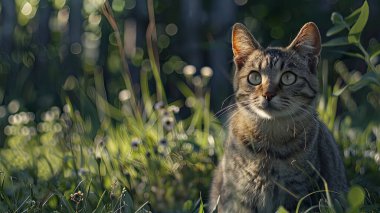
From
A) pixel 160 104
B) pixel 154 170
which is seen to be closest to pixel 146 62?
pixel 160 104

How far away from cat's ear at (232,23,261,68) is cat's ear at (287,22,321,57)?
0.69 feet

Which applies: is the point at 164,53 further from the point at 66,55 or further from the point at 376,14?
the point at 376,14

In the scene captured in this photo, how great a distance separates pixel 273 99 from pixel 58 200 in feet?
3.80

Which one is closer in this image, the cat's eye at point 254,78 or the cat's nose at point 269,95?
the cat's nose at point 269,95

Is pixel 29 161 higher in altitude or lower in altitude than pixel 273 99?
lower

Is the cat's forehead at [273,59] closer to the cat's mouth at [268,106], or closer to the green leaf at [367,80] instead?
the cat's mouth at [268,106]

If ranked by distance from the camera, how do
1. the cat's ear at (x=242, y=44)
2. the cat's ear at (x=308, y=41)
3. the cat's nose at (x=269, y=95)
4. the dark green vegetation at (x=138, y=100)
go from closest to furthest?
the cat's nose at (x=269, y=95)
the cat's ear at (x=308, y=41)
the cat's ear at (x=242, y=44)
the dark green vegetation at (x=138, y=100)

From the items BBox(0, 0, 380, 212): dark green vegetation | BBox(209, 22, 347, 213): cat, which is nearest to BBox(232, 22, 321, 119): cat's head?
BBox(209, 22, 347, 213): cat

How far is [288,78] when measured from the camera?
10.7ft

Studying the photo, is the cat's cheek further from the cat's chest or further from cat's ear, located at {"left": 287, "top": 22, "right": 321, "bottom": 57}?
cat's ear, located at {"left": 287, "top": 22, "right": 321, "bottom": 57}

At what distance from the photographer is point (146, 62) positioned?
7266 mm

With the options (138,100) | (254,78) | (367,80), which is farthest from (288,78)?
(138,100)

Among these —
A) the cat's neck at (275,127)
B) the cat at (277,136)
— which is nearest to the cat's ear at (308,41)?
the cat at (277,136)

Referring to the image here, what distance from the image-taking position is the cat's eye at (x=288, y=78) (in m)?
3.25
